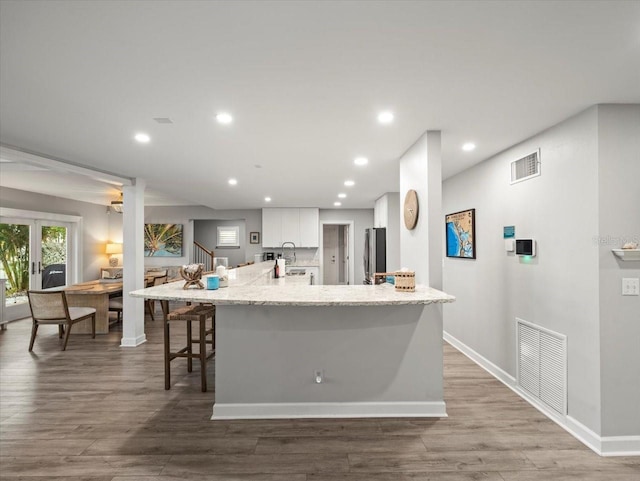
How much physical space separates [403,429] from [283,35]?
2702 mm

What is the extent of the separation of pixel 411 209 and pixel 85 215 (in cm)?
803

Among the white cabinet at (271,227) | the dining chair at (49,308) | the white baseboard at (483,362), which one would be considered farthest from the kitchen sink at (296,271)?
the dining chair at (49,308)

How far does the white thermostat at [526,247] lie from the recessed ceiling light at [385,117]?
5.43 feet

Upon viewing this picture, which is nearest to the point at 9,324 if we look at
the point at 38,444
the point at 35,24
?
the point at 38,444

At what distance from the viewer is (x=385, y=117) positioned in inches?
101

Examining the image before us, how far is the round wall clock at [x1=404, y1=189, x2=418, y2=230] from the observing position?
3189 mm

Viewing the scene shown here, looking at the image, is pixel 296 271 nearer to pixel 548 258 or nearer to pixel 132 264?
pixel 132 264

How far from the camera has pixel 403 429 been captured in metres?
2.54

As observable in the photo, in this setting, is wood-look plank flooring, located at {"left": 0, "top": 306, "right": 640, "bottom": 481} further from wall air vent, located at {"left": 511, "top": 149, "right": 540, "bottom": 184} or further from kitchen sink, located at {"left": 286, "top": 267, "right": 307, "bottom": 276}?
kitchen sink, located at {"left": 286, "top": 267, "right": 307, "bottom": 276}

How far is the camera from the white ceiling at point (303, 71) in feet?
4.67

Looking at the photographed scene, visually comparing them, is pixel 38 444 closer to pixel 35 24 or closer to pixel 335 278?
pixel 35 24

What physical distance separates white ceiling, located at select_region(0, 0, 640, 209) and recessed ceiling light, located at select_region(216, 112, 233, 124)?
69 mm

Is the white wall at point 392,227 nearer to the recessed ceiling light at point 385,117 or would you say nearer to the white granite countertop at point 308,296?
the white granite countertop at point 308,296

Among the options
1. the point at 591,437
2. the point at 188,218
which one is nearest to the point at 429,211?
the point at 591,437
